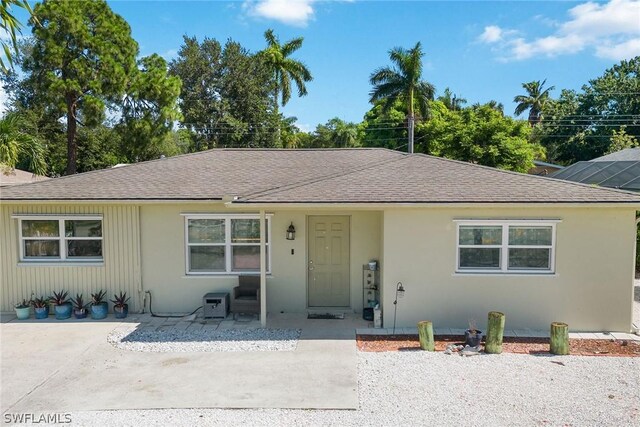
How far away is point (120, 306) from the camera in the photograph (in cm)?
990

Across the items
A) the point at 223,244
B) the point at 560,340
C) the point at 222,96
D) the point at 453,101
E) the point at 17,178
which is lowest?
the point at 560,340

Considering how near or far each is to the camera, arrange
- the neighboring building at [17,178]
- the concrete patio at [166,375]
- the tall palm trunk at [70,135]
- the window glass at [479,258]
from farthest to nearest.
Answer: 1. the tall palm trunk at [70,135]
2. the neighboring building at [17,178]
3. the window glass at [479,258]
4. the concrete patio at [166,375]

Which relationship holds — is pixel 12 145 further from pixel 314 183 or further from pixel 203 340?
pixel 314 183

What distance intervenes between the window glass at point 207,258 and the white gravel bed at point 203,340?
67.3 inches

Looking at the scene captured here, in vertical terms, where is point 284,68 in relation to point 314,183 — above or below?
above

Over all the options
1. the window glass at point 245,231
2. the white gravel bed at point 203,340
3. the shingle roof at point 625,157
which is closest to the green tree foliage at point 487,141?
the shingle roof at point 625,157

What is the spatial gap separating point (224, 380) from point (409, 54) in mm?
31908

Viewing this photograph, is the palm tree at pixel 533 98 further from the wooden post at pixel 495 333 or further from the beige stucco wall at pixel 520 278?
the wooden post at pixel 495 333

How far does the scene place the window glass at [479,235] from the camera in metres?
9.02

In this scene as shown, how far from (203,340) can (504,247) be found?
6.23 meters

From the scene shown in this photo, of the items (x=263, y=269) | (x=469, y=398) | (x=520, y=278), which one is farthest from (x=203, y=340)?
(x=520, y=278)

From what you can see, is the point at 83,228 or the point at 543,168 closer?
the point at 83,228

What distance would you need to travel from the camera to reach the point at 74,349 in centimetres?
805

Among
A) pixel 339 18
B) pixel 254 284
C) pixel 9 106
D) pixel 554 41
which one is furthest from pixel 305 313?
pixel 9 106
